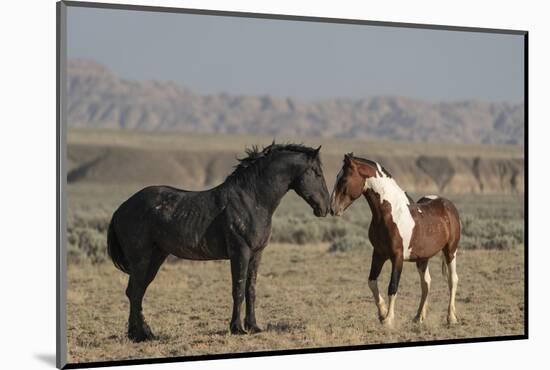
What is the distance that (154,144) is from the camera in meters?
71.8

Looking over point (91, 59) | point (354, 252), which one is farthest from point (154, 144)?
point (354, 252)

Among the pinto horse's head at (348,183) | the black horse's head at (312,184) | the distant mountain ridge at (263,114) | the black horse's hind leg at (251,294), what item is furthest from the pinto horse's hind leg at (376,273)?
the distant mountain ridge at (263,114)

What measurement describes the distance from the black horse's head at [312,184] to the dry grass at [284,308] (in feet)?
5.10

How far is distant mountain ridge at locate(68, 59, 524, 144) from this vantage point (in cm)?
8925

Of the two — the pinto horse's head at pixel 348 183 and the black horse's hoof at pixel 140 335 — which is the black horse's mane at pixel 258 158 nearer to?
the pinto horse's head at pixel 348 183

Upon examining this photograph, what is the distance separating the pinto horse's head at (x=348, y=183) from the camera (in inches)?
414

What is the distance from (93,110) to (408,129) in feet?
98.6

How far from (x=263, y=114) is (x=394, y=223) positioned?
3612 inches

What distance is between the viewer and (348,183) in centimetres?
1056

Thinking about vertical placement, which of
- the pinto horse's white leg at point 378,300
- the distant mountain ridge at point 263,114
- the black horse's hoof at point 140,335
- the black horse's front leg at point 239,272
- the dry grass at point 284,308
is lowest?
the dry grass at point 284,308

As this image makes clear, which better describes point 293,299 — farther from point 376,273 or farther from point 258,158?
point 258,158

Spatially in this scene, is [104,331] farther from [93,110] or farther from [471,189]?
[93,110]

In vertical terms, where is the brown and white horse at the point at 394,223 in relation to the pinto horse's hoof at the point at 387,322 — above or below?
above

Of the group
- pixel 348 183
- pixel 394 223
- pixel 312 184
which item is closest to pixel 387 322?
pixel 394 223
